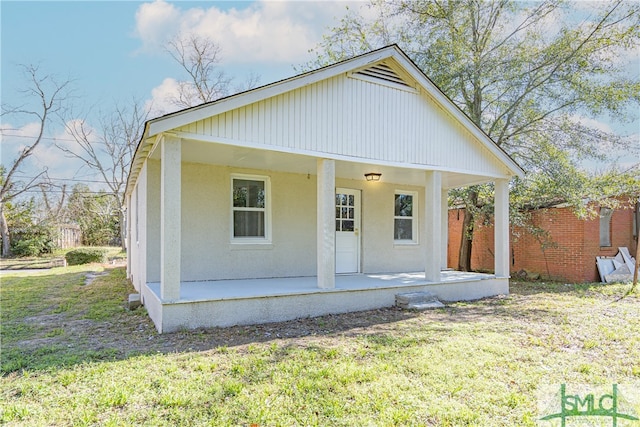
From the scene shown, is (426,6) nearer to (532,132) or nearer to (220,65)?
(532,132)

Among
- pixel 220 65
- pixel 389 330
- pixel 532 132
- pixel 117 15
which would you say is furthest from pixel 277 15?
pixel 220 65

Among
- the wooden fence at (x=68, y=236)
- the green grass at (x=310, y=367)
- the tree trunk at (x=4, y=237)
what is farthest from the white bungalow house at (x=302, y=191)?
the wooden fence at (x=68, y=236)

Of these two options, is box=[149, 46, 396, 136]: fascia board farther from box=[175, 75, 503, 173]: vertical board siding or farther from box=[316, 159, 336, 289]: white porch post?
box=[316, 159, 336, 289]: white porch post

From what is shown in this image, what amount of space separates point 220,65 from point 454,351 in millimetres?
26003

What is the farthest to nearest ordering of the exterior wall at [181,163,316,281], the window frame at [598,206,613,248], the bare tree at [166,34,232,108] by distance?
1. the bare tree at [166,34,232,108]
2. the window frame at [598,206,613,248]
3. the exterior wall at [181,163,316,281]

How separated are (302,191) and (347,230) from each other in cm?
170

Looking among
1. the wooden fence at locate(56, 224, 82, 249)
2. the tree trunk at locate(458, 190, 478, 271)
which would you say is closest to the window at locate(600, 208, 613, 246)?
the tree trunk at locate(458, 190, 478, 271)

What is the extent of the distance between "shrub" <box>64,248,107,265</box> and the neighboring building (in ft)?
56.1

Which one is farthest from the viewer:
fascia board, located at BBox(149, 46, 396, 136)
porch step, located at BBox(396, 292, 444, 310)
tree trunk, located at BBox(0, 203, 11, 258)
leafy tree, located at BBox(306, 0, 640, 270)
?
tree trunk, located at BBox(0, 203, 11, 258)

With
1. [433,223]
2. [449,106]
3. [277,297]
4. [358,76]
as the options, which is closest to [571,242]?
[433,223]

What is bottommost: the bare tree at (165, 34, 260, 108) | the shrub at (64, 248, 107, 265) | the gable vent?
the shrub at (64, 248, 107, 265)

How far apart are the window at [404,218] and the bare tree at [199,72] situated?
18.5 meters

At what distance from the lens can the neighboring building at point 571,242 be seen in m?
12.4

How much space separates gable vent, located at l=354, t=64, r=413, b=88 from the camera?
24.8 feet
